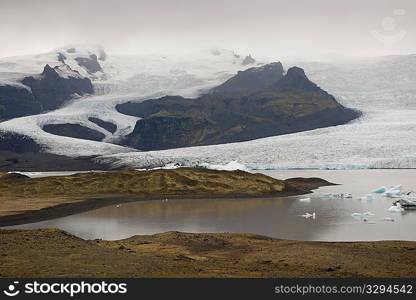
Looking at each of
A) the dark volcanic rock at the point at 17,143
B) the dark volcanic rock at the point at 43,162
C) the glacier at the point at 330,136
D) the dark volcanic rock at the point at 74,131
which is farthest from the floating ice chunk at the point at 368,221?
the dark volcanic rock at the point at 74,131

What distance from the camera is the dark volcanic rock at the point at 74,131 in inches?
6378

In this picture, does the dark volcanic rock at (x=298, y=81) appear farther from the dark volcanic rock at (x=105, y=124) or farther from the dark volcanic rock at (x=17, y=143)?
the dark volcanic rock at (x=17, y=143)

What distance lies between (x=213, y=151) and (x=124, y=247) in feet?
262

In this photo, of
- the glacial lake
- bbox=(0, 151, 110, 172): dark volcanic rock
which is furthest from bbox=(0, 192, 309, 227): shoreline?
bbox=(0, 151, 110, 172): dark volcanic rock

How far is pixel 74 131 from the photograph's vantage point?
16950 centimetres

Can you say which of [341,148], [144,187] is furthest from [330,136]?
[144,187]

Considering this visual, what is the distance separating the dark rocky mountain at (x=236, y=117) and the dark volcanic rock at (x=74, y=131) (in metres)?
13.8

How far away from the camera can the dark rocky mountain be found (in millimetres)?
171875

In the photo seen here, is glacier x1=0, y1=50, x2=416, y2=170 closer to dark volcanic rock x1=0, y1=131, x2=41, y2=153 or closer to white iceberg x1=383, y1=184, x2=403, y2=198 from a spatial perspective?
dark volcanic rock x1=0, y1=131, x2=41, y2=153

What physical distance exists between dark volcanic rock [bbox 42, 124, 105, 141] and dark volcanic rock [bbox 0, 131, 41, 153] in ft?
52.0

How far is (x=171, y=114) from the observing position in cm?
→ 18812

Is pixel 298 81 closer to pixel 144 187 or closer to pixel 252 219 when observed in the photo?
pixel 144 187

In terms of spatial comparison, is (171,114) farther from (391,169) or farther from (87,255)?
(87,255)

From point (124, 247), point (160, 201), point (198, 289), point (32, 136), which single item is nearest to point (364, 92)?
point (32, 136)
